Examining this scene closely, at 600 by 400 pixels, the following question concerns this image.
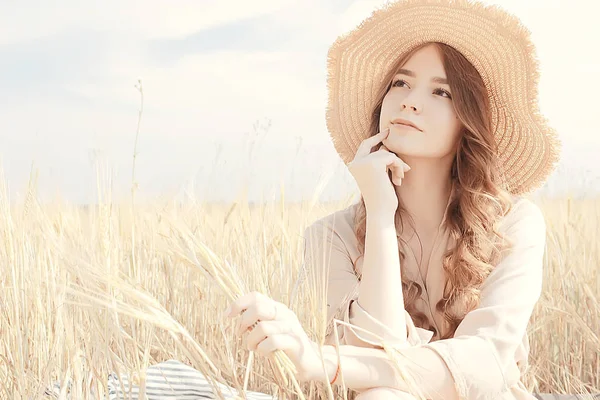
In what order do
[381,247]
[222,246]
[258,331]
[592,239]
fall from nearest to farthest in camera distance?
[258,331], [381,247], [222,246], [592,239]

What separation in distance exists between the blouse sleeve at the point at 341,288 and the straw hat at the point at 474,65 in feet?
1.62

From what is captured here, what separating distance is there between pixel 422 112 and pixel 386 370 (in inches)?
31.6

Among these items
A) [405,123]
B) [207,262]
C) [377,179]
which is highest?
[405,123]

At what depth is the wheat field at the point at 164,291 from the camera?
1485mm

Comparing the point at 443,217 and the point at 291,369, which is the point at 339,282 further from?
the point at 291,369

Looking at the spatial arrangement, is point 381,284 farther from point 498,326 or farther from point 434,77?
point 434,77

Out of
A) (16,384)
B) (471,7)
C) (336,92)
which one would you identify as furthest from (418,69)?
(16,384)

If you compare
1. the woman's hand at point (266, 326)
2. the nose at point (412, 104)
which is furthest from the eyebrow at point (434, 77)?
the woman's hand at point (266, 326)

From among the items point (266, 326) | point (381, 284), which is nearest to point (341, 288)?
point (381, 284)

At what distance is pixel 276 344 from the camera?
1.29m

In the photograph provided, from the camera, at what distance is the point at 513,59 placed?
2232 millimetres

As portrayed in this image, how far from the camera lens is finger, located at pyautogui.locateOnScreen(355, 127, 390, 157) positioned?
207 centimetres

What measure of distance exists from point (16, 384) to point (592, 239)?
275 centimetres

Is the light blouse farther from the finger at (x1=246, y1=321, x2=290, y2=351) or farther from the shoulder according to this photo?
the finger at (x1=246, y1=321, x2=290, y2=351)
